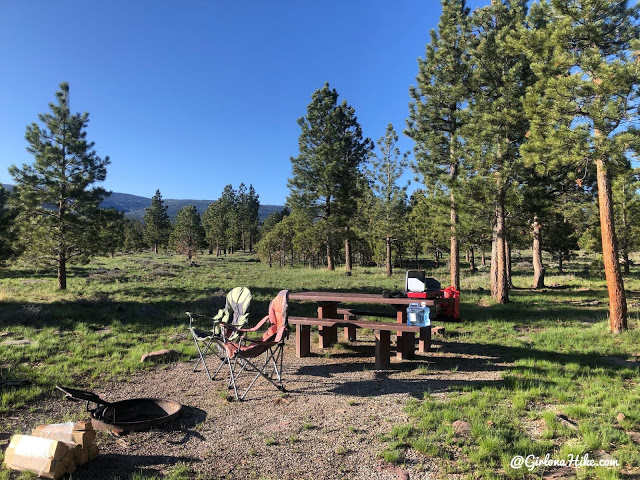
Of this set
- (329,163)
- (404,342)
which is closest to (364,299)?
(404,342)

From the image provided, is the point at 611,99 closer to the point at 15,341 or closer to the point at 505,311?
the point at 505,311

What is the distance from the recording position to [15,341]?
714 centimetres

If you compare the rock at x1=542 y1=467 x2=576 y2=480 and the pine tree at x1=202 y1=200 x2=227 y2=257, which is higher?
the pine tree at x1=202 y1=200 x2=227 y2=257

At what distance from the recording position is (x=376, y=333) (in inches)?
229

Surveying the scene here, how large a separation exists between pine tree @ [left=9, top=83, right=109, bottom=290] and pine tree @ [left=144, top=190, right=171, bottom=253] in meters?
47.4

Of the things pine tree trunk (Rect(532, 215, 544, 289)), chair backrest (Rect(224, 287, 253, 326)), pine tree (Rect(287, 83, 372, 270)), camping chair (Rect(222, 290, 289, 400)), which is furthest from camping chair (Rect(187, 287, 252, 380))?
pine tree (Rect(287, 83, 372, 270))

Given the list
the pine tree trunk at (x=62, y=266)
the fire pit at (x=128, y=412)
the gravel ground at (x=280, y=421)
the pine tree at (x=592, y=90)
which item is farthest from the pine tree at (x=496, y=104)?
the pine tree trunk at (x=62, y=266)

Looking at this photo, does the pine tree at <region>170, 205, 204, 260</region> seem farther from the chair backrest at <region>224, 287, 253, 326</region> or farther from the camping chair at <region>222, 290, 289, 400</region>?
the camping chair at <region>222, 290, 289, 400</region>

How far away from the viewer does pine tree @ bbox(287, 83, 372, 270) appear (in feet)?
90.4

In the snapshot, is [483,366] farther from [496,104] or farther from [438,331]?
[496,104]

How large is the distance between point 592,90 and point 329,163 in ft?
67.4

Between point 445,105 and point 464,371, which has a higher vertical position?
point 445,105

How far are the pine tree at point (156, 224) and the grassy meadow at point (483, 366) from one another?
5059 centimetres

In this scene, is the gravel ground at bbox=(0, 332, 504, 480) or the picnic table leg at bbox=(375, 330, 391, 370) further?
the picnic table leg at bbox=(375, 330, 391, 370)
